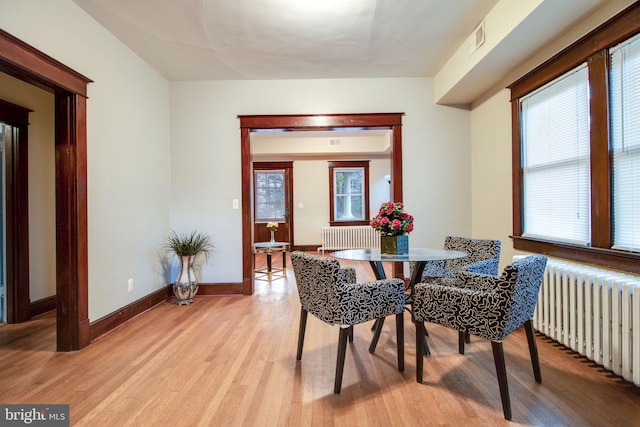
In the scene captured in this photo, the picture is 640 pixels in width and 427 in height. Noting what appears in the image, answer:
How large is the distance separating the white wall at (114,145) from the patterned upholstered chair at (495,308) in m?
2.66

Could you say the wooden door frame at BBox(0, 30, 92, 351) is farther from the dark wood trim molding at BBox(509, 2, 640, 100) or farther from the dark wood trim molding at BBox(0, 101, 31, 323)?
the dark wood trim molding at BBox(509, 2, 640, 100)

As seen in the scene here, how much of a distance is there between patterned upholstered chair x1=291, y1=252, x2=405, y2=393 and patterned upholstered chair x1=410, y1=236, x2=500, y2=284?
0.74 m

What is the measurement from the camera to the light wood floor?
5.36 feet

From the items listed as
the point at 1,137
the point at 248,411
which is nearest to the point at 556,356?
the point at 248,411

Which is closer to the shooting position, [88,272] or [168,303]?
[88,272]

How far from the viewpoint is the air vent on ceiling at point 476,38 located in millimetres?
2723

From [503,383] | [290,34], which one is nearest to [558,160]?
[503,383]

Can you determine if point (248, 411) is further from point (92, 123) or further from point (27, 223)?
point (27, 223)

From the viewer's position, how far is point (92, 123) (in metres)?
2.65

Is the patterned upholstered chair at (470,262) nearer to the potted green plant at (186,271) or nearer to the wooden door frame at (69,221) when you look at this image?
the potted green plant at (186,271)

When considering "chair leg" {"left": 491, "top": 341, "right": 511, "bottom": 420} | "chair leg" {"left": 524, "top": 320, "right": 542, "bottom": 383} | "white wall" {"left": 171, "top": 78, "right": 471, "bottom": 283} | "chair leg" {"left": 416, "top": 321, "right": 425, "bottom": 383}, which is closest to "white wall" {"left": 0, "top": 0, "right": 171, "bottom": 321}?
"white wall" {"left": 171, "top": 78, "right": 471, "bottom": 283}

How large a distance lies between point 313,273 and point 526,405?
1.37m

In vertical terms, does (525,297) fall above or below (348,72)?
below

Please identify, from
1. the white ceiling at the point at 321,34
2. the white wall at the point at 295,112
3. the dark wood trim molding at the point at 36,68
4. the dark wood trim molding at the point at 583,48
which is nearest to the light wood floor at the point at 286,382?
the white wall at the point at 295,112
